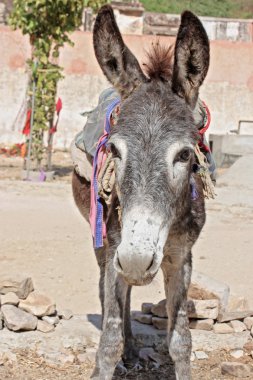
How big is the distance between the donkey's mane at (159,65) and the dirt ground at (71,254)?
6.71 ft

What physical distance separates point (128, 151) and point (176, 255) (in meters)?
1.01

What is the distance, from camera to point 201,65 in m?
3.48

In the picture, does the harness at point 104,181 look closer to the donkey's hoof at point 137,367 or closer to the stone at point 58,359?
the stone at point 58,359

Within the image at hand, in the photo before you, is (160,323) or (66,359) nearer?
(66,359)

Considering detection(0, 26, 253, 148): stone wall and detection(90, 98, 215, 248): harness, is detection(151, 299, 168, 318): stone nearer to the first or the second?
detection(90, 98, 215, 248): harness

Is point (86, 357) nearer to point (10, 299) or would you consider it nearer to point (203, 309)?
point (10, 299)

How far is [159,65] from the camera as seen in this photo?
3723 mm

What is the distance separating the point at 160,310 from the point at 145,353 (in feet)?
1.48

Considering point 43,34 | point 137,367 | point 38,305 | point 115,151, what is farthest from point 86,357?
point 43,34

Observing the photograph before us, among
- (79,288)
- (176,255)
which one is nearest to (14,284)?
(79,288)

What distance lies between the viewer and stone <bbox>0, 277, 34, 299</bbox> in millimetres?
5160

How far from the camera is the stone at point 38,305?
507 centimetres

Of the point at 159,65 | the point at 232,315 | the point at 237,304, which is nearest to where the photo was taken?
the point at 159,65

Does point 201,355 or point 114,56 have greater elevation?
point 114,56
